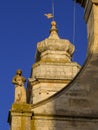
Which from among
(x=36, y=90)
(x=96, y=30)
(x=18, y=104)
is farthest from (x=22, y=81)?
(x=36, y=90)

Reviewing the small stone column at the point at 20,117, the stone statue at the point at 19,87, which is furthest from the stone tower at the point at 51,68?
the small stone column at the point at 20,117

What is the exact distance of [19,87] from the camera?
19688 millimetres

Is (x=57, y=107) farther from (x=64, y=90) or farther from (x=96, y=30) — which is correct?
(x=96, y=30)

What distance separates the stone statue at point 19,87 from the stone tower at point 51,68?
10.8 meters

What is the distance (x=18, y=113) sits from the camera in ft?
62.7

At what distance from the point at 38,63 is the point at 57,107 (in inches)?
480

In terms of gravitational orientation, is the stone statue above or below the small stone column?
above

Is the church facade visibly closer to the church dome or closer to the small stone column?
the small stone column

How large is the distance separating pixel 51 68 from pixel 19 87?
12.0 m

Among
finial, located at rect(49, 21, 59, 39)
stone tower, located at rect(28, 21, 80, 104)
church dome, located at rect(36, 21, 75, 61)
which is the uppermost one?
finial, located at rect(49, 21, 59, 39)

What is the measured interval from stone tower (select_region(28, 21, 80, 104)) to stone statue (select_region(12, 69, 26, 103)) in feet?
35.4

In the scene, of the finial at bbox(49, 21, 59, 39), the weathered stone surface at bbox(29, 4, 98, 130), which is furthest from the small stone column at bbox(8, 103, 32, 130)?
the finial at bbox(49, 21, 59, 39)

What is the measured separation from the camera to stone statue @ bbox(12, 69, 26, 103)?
19506 mm

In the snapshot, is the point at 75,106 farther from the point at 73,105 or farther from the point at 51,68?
the point at 51,68
